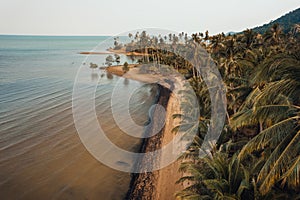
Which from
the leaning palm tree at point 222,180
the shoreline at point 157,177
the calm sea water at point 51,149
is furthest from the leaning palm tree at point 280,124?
the calm sea water at point 51,149

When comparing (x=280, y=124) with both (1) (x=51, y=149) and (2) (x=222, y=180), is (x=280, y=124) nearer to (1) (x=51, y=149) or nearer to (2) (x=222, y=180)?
(2) (x=222, y=180)

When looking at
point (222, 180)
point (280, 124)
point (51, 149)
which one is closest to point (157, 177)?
point (222, 180)

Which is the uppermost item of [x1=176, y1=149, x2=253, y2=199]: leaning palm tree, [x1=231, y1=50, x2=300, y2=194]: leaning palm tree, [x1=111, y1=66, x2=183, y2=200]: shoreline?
[x1=231, y1=50, x2=300, y2=194]: leaning palm tree

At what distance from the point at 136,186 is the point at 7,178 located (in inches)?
393

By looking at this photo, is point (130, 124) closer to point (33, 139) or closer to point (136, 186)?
point (33, 139)

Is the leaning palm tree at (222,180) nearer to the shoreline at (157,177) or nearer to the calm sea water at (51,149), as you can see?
the shoreline at (157,177)

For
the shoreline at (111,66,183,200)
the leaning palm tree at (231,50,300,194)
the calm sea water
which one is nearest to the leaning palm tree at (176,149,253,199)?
the leaning palm tree at (231,50,300,194)

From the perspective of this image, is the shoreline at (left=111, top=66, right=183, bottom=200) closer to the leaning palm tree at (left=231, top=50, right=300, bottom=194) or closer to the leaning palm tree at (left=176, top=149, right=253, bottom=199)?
the leaning palm tree at (left=176, top=149, right=253, bottom=199)

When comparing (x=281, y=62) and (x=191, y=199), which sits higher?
(x=281, y=62)

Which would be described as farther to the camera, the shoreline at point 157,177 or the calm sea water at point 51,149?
the calm sea water at point 51,149

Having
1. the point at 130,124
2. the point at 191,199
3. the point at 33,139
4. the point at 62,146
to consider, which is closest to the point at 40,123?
the point at 33,139

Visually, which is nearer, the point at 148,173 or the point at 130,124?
the point at 148,173

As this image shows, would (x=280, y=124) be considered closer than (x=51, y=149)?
Yes

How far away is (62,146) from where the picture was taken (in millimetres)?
24875
